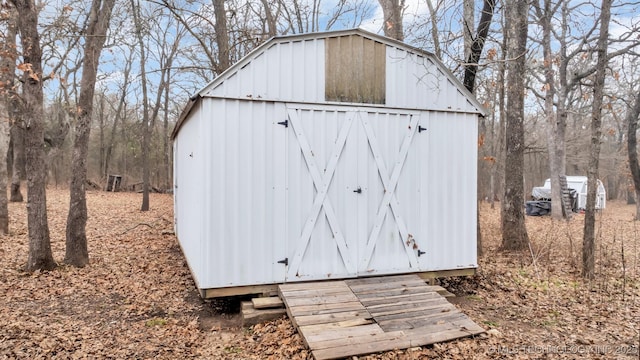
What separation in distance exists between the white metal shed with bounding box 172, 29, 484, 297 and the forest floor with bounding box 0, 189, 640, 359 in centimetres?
61

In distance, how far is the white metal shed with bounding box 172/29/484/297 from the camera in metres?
4.52

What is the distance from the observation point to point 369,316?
407cm

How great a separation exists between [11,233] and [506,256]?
1054 centimetres

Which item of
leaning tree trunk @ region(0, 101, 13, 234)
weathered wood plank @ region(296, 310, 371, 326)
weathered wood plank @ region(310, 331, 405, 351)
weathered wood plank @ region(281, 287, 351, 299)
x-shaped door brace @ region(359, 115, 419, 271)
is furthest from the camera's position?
leaning tree trunk @ region(0, 101, 13, 234)

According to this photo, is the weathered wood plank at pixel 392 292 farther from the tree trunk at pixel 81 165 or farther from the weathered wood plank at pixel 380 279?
the tree trunk at pixel 81 165

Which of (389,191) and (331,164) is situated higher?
(331,164)

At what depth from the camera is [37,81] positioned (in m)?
5.95

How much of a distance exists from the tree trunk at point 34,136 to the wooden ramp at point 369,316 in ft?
13.6

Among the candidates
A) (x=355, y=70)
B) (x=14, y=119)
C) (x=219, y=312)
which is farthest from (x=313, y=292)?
(x=14, y=119)

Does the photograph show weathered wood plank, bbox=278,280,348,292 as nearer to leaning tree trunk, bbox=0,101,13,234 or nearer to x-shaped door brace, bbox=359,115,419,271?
x-shaped door brace, bbox=359,115,419,271

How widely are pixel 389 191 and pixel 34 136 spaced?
540 cm

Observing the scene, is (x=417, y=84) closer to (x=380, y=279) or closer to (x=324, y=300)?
(x=380, y=279)

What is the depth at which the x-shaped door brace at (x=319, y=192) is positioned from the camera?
15.7 ft

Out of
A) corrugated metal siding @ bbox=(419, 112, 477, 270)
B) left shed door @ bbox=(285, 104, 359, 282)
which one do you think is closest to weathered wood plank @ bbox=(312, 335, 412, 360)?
left shed door @ bbox=(285, 104, 359, 282)
